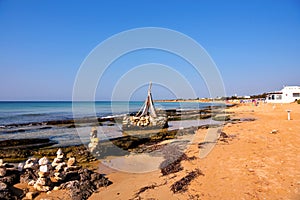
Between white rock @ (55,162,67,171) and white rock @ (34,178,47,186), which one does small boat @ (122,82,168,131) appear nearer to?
white rock @ (55,162,67,171)

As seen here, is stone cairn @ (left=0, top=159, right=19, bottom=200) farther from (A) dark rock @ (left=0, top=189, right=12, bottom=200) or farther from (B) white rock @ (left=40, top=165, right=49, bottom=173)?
(B) white rock @ (left=40, top=165, right=49, bottom=173)

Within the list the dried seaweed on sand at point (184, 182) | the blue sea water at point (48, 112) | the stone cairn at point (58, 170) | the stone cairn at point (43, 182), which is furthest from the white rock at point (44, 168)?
the blue sea water at point (48, 112)

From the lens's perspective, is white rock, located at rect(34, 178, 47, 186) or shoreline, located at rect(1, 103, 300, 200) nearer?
shoreline, located at rect(1, 103, 300, 200)

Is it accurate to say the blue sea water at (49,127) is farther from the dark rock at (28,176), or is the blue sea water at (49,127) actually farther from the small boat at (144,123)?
the dark rock at (28,176)

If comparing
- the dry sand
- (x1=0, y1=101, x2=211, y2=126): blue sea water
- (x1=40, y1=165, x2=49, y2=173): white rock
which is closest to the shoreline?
the dry sand

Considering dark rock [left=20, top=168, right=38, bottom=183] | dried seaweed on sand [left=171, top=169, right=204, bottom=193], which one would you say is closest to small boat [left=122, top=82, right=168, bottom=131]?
dark rock [left=20, top=168, right=38, bottom=183]

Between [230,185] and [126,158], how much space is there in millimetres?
5417

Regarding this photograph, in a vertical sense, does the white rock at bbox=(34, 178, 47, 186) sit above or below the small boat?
below

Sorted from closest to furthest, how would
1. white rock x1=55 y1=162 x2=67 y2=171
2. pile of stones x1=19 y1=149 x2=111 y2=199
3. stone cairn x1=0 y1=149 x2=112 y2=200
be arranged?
stone cairn x1=0 y1=149 x2=112 y2=200, pile of stones x1=19 y1=149 x2=111 y2=199, white rock x1=55 y1=162 x2=67 y2=171

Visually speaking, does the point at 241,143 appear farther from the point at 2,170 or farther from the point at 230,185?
the point at 2,170

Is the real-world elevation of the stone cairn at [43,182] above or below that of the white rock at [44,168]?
below

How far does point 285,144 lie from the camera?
28.1ft

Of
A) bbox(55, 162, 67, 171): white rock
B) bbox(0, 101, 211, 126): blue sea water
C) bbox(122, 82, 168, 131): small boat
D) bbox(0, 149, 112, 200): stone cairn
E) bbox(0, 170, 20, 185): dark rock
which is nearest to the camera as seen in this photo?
bbox(0, 149, 112, 200): stone cairn

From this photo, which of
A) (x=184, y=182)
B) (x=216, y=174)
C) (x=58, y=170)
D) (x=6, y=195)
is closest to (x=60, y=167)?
(x=58, y=170)
